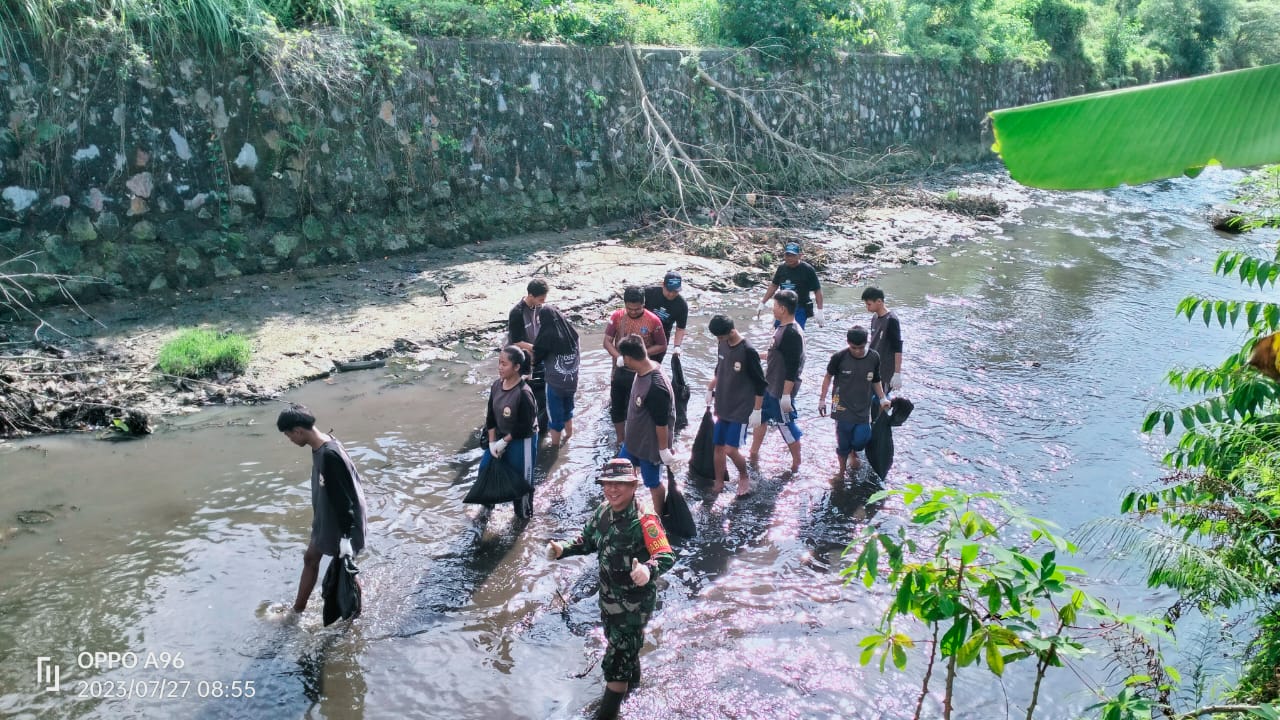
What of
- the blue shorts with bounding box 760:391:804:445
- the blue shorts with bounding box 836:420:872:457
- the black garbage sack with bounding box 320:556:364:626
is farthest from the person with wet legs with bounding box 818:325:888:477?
the black garbage sack with bounding box 320:556:364:626

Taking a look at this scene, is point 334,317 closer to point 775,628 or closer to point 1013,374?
point 775,628

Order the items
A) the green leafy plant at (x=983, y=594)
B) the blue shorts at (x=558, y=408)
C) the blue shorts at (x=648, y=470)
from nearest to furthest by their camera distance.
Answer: the green leafy plant at (x=983, y=594)
the blue shorts at (x=648, y=470)
the blue shorts at (x=558, y=408)

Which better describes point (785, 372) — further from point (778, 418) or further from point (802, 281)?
point (802, 281)

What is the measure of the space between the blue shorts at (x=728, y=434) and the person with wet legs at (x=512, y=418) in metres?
1.67

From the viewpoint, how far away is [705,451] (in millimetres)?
7707

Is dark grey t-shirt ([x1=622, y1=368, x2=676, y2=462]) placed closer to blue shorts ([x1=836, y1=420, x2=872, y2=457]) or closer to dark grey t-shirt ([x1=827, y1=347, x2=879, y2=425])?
dark grey t-shirt ([x1=827, y1=347, x2=879, y2=425])

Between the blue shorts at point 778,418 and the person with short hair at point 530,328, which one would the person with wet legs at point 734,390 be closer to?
the blue shorts at point 778,418

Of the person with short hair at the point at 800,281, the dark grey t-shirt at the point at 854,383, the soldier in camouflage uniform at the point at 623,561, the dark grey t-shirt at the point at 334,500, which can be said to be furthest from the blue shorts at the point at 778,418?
the dark grey t-shirt at the point at 334,500

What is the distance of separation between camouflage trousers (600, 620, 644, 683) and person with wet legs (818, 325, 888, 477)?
3.41 m

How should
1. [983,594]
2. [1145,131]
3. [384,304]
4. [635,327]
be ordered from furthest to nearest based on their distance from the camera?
[384,304] → [635,327] → [1145,131] → [983,594]

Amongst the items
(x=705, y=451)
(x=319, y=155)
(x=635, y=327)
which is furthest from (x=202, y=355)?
(x=705, y=451)

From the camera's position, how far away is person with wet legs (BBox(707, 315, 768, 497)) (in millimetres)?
7291

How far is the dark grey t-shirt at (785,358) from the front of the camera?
765cm

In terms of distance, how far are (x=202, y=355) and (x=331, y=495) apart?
14.4 ft
